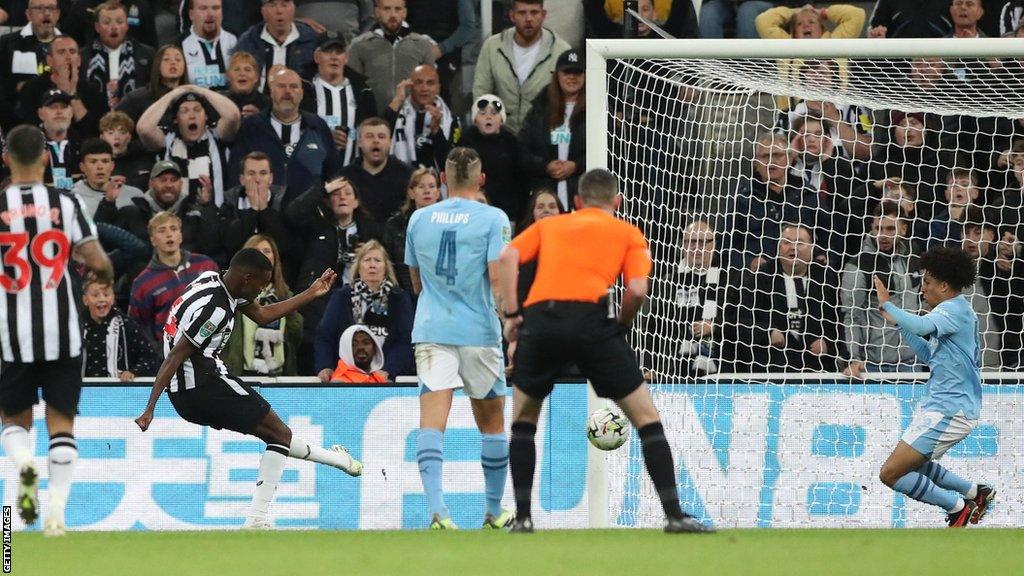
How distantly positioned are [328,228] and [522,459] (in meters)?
5.28

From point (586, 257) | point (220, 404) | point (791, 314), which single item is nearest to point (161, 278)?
point (220, 404)

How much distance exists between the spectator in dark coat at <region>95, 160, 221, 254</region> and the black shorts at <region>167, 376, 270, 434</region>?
2.70 metres

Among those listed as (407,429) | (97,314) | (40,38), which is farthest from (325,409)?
(40,38)

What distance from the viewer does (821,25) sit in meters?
13.8

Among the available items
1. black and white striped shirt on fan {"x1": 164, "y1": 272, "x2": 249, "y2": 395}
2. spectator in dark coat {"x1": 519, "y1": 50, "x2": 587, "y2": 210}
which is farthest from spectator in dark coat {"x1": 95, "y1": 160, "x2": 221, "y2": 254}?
spectator in dark coat {"x1": 519, "y1": 50, "x2": 587, "y2": 210}

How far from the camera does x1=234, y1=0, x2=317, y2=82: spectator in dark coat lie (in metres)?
13.7

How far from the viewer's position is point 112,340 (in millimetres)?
11562

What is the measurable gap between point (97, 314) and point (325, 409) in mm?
1845

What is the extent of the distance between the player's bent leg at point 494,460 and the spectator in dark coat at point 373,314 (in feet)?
9.43

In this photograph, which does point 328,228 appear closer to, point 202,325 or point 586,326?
point 202,325

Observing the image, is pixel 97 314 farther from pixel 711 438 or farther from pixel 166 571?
pixel 166 571

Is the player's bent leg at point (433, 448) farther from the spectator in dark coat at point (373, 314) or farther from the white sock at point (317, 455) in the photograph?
the spectator in dark coat at point (373, 314)

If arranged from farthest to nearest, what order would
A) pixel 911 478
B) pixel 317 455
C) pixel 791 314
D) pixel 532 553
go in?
pixel 791 314 → pixel 317 455 → pixel 911 478 → pixel 532 553

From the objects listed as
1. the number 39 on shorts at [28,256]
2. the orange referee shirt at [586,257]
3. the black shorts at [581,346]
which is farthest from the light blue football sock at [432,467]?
the number 39 on shorts at [28,256]
